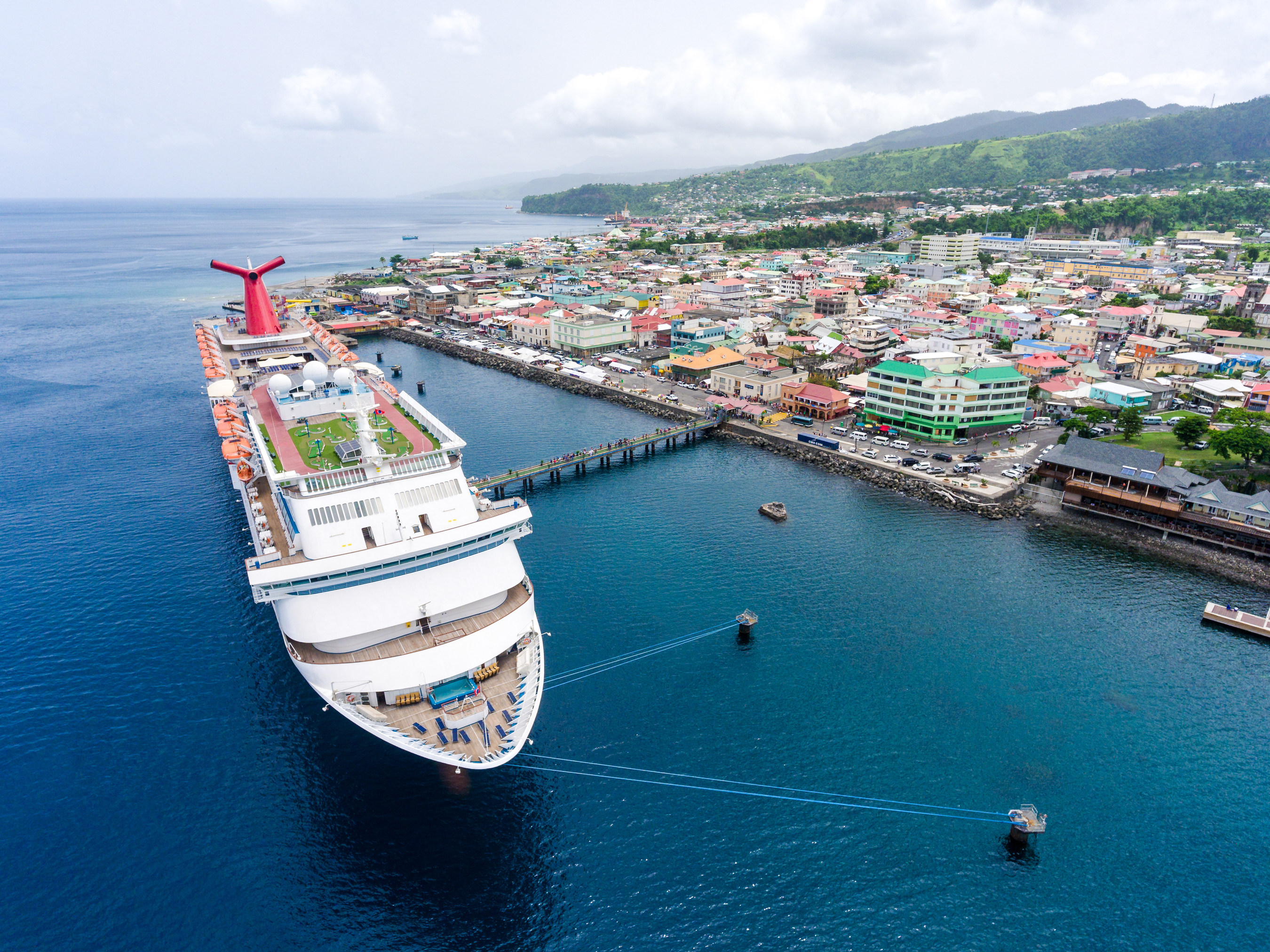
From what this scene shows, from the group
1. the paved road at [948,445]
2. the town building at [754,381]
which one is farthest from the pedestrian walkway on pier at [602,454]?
the town building at [754,381]

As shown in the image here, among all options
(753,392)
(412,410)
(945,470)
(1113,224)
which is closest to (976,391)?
(945,470)

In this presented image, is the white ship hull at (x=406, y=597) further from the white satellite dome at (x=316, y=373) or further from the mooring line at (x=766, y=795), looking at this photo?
the white satellite dome at (x=316, y=373)

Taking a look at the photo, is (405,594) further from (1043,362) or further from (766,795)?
(1043,362)

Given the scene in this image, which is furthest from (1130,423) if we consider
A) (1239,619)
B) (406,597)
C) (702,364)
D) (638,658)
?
(406,597)

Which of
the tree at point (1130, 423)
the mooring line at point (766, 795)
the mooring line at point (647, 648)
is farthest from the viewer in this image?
the tree at point (1130, 423)

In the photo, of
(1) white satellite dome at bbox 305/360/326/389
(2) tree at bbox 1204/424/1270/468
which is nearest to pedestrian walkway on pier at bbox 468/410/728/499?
(1) white satellite dome at bbox 305/360/326/389

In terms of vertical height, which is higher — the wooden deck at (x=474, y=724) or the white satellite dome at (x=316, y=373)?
the white satellite dome at (x=316, y=373)
